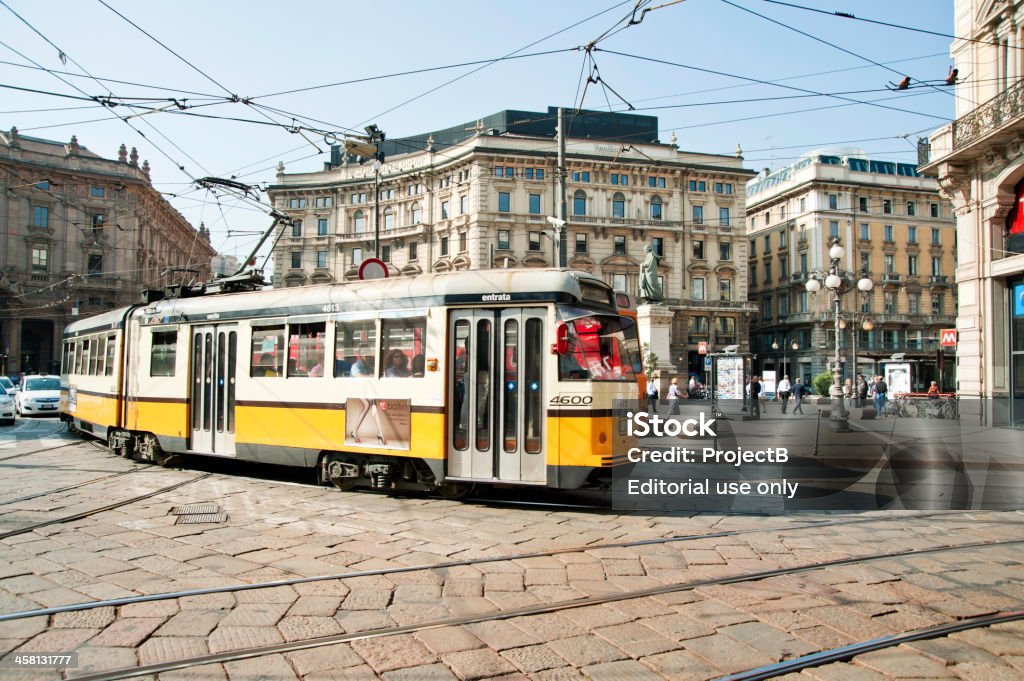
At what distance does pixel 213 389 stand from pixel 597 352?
19.1 ft

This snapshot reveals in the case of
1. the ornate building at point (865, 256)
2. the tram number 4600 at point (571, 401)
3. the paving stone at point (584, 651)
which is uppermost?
the ornate building at point (865, 256)

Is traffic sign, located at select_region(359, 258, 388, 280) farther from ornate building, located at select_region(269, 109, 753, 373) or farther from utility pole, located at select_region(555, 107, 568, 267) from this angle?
ornate building, located at select_region(269, 109, 753, 373)

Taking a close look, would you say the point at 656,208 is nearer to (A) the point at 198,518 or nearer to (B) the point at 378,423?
(B) the point at 378,423

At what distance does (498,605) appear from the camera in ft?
15.2

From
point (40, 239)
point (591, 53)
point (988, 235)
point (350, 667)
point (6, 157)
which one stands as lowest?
point (350, 667)

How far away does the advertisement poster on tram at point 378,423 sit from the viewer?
26.7 feet

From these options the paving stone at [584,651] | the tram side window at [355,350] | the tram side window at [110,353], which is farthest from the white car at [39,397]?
the paving stone at [584,651]

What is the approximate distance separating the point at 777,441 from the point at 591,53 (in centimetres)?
709

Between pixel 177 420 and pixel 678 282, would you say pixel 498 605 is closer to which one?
pixel 177 420

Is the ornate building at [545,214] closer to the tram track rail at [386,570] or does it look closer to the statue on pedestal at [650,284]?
the statue on pedestal at [650,284]

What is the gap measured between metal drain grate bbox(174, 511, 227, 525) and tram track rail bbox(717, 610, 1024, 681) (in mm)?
5425

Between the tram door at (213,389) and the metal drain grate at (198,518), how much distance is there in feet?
8.67

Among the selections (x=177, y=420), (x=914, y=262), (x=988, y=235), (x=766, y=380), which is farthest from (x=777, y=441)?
(x=914, y=262)

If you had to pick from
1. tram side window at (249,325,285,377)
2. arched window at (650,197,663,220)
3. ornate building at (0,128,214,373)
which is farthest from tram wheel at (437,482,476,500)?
arched window at (650,197,663,220)
